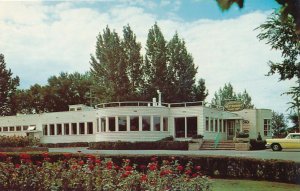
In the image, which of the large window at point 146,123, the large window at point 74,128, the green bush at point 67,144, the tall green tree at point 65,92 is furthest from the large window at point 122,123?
the tall green tree at point 65,92

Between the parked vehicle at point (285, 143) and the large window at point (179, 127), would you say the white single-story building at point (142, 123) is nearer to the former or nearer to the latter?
the large window at point (179, 127)

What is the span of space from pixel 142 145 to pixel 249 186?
22149mm

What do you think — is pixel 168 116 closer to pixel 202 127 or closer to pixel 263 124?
pixel 202 127

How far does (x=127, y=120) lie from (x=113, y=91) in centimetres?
1357

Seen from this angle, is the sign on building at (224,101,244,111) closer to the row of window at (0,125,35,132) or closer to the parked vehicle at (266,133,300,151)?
the parked vehicle at (266,133,300,151)

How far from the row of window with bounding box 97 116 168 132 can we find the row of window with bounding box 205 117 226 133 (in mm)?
3871

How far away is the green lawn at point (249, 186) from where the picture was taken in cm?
1277

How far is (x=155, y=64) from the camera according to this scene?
54906mm

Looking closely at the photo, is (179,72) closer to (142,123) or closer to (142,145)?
(142,123)

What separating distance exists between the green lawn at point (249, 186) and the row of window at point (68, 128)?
3172 cm

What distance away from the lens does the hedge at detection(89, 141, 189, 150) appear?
3369 centimetres

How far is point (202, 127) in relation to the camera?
37.7 m

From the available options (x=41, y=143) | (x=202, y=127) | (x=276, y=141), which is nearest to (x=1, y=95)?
(x=41, y=143)

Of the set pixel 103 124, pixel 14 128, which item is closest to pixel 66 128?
pixel 103 124
